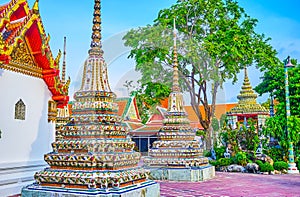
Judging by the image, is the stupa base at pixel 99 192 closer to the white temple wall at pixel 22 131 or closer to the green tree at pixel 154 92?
the white temple wall at pixel 22 131

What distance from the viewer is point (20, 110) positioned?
25.5 feet

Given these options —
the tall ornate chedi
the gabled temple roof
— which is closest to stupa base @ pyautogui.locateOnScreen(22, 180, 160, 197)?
the tall ornate chedi

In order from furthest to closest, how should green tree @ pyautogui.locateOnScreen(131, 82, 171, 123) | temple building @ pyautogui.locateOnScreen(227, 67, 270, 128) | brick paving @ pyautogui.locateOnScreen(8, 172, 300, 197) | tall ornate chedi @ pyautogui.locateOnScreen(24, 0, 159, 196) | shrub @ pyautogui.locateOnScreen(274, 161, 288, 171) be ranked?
temple building @ pyautogui.locateOnScreen(227, 67, 270, 128)
green tree @ pyautogui.locateOnScreen(131, 82, 171, 123)
shrub @ pyautogui.locateOnScreen(274, 161, 288, 171)
brick paving @ pyautogui.locateOnScreen(8, 172, 300, 197)
tall ornate chedi @ pyautogui.locateOnScreen(24, 0, 159, 196)

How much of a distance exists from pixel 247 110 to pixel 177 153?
408 inches

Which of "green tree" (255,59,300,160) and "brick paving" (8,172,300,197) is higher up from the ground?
"green tree" (255,59,300,160)

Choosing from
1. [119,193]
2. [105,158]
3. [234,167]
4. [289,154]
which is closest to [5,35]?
[105,158]

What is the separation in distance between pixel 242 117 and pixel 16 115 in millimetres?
14961

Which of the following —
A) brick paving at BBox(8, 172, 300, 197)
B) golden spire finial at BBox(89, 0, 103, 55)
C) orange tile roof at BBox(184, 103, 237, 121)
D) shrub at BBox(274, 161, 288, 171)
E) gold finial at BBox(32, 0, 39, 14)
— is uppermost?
gold finial at BBox(32, 0, 39, 14)

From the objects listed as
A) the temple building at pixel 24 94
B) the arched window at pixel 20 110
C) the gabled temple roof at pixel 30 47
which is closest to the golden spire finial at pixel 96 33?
the temple building at pixel 24 94

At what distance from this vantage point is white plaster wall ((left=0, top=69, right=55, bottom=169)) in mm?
7234

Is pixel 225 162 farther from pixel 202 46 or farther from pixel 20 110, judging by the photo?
pixel 20 110

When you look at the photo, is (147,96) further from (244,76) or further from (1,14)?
(1,14)

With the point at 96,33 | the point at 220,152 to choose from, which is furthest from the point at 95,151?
the point at 220,152

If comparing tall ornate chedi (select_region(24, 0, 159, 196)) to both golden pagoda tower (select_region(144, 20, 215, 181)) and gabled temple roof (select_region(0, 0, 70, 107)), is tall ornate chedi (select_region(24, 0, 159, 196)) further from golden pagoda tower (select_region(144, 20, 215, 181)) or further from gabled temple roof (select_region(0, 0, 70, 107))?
golden pagoda tower (select_region(144, 20, 215, 181))
